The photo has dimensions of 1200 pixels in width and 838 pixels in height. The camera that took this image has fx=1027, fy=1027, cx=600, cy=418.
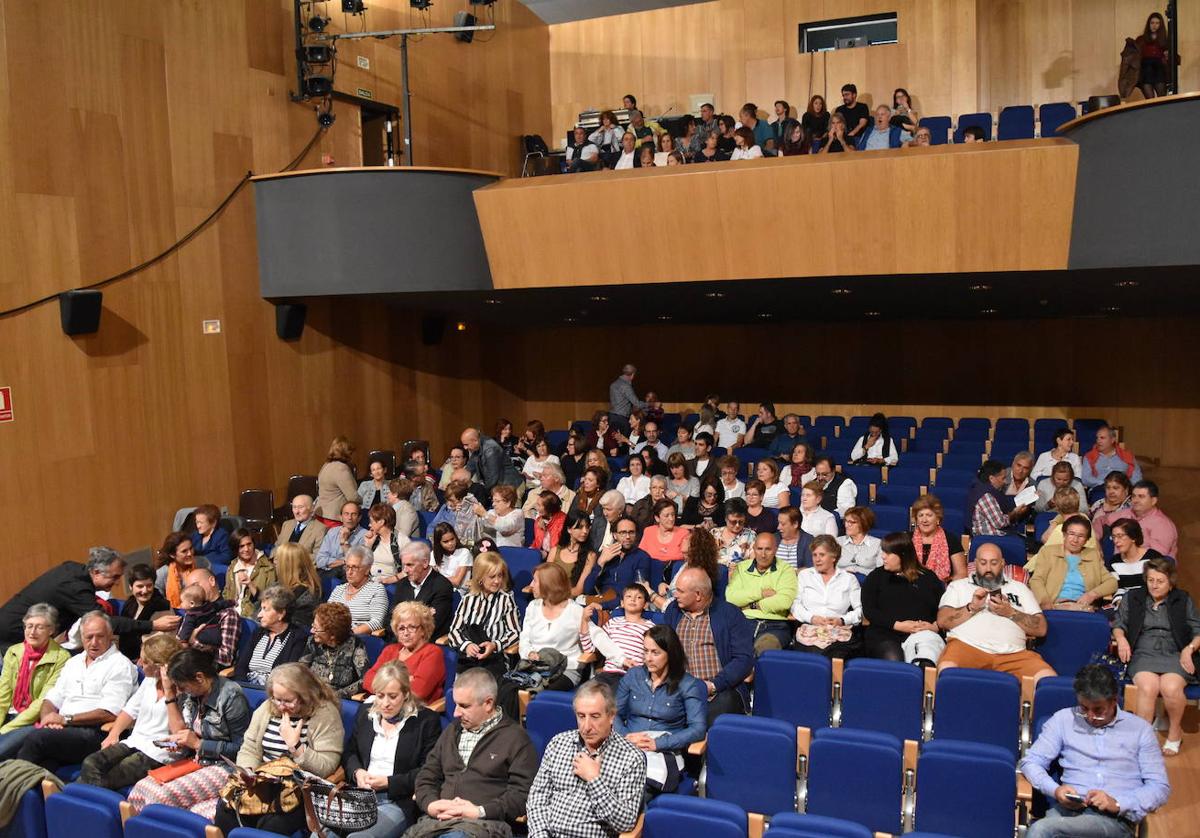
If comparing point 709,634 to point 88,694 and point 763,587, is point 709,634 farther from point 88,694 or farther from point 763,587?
point 88,694

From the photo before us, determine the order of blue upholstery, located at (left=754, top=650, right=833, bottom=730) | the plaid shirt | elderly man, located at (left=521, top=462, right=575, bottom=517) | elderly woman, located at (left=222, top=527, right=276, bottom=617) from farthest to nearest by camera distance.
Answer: elderly man, located at (left=521, top=462, right=575, bottom=517), elderly woman, located at (left=222, top=527, right=276, bottom=617), blue upholstery, located at (left=754, top=650, right=833, bottom=730), the plaid shirt

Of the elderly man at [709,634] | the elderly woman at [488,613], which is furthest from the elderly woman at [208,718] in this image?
the elderly man at [709,634]

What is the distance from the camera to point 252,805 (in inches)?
138

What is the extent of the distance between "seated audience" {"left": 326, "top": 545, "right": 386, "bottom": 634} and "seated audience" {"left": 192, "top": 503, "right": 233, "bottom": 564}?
5.84 ft

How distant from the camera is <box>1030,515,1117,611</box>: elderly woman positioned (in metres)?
5.08

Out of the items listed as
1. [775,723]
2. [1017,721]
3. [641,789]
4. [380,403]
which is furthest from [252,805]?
[380,403]

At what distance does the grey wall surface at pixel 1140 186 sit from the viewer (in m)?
6.05

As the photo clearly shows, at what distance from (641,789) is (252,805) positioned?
134 centimetres

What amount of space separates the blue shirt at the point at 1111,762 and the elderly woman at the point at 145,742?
10.7 ft

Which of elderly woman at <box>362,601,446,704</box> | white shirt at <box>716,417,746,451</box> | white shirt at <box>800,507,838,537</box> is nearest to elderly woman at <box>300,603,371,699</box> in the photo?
elderly woman at <box>362,601,446,704</box>

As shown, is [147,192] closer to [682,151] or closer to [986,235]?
[682,151]

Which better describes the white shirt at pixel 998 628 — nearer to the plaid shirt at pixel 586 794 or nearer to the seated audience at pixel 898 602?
the seated audience at pixel 898 602

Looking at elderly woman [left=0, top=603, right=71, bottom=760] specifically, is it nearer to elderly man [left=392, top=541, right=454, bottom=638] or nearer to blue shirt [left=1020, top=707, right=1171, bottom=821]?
elderly man [left=392, top=541, right=454, bottom=638]

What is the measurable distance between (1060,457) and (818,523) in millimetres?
2391
